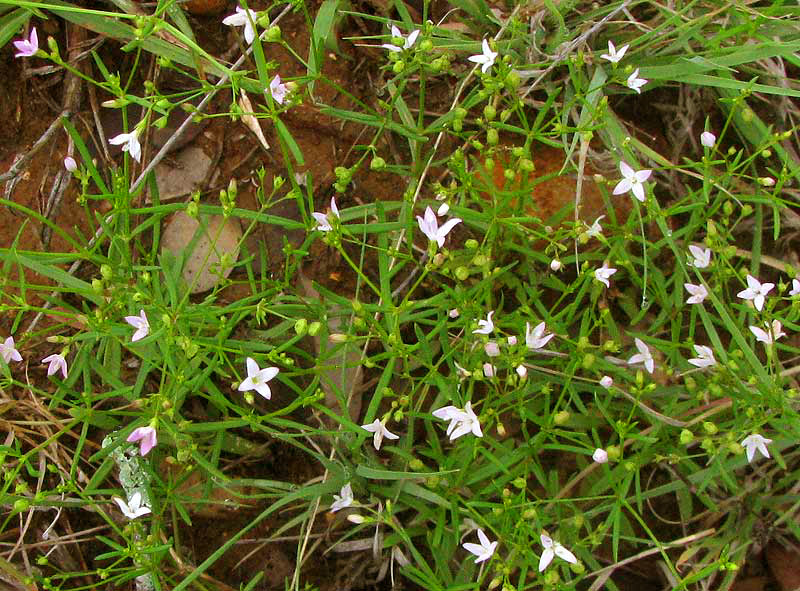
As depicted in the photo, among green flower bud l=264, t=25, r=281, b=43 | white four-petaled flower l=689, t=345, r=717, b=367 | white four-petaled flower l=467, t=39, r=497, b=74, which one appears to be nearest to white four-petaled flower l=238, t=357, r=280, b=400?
green flower bud l=264, t=25, r=281, b=43

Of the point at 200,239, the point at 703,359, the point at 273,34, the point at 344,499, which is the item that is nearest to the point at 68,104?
the point at 200,239

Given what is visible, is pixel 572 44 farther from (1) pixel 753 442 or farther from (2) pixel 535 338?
(1) pixel 753 442

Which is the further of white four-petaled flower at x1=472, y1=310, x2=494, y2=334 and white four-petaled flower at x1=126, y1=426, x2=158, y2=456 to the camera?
white four-petaled flower at x1=472, y1=310, x2=494, y2=334

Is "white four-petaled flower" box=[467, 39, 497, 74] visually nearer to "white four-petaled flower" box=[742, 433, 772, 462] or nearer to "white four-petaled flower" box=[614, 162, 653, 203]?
"white four-petaled flower" box=[614, 162, 653, 203]

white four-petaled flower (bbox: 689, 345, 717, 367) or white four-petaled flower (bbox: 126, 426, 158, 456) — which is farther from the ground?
white four-petaled flower (bbox: 126, 426, 158, 456)

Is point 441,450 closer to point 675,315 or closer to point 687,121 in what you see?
point 675,315

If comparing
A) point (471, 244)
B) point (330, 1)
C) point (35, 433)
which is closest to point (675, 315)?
point (471, 244)

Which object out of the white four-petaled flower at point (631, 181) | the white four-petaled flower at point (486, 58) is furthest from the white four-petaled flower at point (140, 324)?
the white four-petaled flower at point (631, 181)
